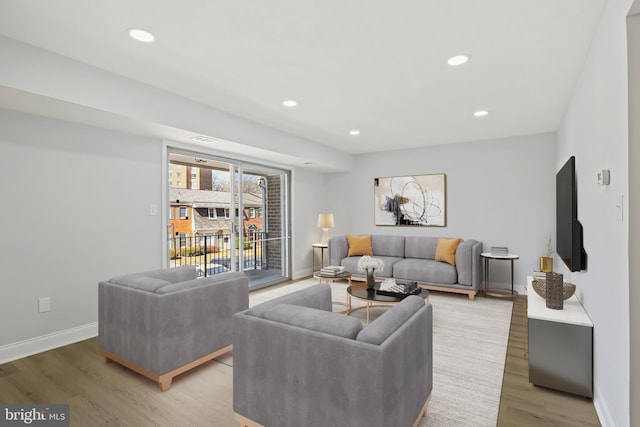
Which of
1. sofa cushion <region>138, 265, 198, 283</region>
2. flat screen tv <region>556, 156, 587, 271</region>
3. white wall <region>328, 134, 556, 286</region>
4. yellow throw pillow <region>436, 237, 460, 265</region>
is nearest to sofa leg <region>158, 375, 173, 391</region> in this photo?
sofa cushion <region>138, 265, 198, 283</region>

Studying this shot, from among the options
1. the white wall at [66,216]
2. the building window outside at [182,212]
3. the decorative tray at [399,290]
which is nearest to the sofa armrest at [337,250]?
the decorative tray at [399,290]

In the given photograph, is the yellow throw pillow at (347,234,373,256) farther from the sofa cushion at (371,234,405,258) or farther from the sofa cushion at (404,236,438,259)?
the sofa cushion at (404,236,438,259)

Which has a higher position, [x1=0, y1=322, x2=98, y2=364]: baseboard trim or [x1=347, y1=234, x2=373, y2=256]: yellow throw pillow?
[x1=347, y1=234, x2=373, y2=256]: yellow throw pillow

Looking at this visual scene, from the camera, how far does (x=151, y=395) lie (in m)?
2.25

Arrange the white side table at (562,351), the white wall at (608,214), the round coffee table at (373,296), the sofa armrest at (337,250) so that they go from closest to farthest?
1. the white wall at (608,214)
2. the white side table at (562,351)
3. the round coffee table at (373,296)
4. the sofa armrest at (337,250)

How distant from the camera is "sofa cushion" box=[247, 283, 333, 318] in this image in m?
1.83

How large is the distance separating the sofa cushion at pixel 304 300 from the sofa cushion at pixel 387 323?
590 millimetres

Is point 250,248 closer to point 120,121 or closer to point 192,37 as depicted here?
point 120,121

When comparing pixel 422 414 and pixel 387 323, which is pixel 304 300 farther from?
pixel 422 414

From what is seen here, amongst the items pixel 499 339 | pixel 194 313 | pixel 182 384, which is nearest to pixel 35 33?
pixel 194 313

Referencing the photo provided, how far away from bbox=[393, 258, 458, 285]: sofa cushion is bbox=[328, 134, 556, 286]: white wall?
90cm

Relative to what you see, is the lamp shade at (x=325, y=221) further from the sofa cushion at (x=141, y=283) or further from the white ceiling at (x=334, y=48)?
the sofa cushion at (x=141, y=283)

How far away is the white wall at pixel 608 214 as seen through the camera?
5.09ft

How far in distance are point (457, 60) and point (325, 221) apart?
4132 mm
